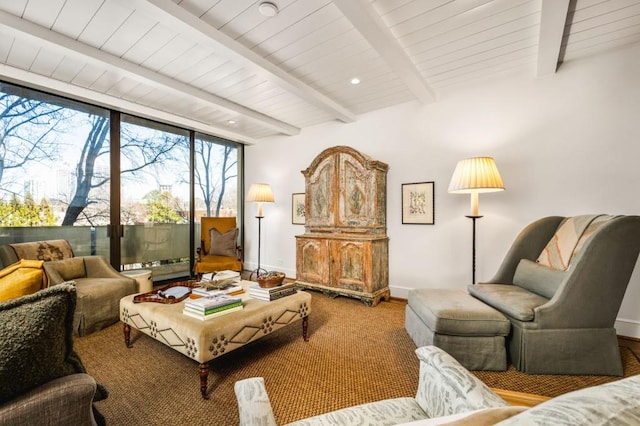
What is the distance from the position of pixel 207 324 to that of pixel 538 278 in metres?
2.42

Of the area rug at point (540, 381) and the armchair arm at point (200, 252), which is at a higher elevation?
the armchair arm at point (200, 252)

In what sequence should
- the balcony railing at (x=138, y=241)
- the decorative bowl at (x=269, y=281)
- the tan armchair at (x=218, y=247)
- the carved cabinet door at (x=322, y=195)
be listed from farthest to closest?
the tan armchair at (x=218, y=247) < the carved cabinet door at (x=322, y=195) < the balcony railing at (x=138, y=241) < the decorative bowl at (x=269, y=281)

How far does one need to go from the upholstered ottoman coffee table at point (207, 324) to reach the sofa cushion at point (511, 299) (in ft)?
4.69

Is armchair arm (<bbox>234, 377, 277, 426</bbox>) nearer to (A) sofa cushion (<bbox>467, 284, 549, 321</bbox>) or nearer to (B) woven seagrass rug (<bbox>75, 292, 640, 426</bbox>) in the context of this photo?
(B) woven seagrass rug (<bbox>75, 292, 640, 426</bbox>)

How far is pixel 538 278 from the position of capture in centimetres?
223

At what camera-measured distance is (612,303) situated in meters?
1.88

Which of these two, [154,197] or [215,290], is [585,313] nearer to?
[215,290]

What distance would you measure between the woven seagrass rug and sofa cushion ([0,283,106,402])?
951 mm

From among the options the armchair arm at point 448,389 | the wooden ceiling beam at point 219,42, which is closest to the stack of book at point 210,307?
the armchair arm at point 448,389

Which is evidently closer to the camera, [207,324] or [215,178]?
[207,324]

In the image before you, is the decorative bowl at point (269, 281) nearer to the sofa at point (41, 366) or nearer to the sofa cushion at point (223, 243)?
the sofa at point (41, 366)

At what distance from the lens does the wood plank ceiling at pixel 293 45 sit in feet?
6.68

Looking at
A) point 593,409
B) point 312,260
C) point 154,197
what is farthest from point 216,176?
point 593,409

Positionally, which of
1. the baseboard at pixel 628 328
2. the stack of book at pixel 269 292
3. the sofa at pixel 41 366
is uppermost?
the sofa at pixel 41 366
